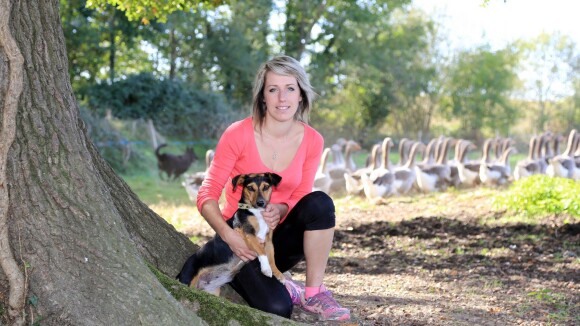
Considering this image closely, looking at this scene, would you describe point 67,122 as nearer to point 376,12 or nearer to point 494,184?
point 494,184

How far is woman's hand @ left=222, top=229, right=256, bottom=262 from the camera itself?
4543mm

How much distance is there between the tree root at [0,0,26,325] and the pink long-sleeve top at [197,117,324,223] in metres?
1.39

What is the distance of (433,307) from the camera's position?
5.64 meters

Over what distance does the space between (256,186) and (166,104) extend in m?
24.4

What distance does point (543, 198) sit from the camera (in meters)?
10.7

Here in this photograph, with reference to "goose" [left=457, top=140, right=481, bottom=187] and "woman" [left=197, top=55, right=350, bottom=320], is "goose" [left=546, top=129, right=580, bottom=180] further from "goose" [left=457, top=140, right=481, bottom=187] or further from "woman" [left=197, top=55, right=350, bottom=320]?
"woman" [left=197, top=55, right=350, bottom=320]

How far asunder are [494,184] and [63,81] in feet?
47.8

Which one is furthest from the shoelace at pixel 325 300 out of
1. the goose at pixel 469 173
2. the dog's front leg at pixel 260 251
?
the goose at pixel 469 173

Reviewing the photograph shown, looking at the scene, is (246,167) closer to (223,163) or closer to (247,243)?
(223,163)

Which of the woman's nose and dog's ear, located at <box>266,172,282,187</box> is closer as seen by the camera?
dog's ear, located at <box>266,172,282,187</box>

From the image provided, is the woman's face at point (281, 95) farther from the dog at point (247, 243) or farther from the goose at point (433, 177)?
the goose at point (433, 177)

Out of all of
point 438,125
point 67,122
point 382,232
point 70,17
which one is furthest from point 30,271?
point 438,125

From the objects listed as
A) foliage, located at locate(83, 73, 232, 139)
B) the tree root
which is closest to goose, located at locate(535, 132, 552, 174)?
foliage, located at locate(83, 73, 232, 139)

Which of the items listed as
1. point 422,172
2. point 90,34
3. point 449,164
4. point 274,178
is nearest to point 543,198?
point 422,172
